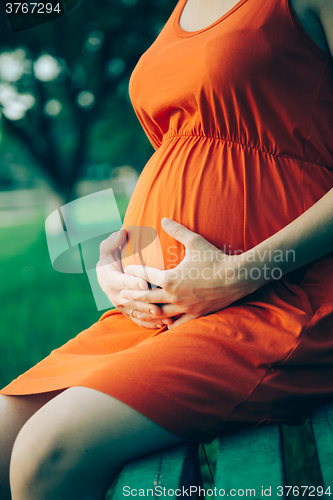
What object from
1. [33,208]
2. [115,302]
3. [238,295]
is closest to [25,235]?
[33,208]

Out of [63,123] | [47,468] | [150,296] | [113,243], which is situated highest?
[63,123]

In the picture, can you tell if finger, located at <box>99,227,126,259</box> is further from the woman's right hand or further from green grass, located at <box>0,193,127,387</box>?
green grass, located at <box>0,193,127,387</box>

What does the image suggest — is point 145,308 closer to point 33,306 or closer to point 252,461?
point 252,461

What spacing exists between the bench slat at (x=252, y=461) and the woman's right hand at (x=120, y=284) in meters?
0.28

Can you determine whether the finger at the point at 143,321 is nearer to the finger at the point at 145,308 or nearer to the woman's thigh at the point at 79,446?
the finger at the point at 145,308

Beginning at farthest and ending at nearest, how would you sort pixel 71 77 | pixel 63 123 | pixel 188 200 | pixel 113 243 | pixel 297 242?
pixel 63 123 → pixel 71 77 → pixel 113 243 → pixel 188 200 → pixel 297 242

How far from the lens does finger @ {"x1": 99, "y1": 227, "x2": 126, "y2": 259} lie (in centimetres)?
96

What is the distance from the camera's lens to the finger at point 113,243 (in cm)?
96

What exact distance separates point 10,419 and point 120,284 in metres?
0.38

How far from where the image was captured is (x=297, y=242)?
69cm

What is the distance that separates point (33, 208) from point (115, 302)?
3098 millimetres

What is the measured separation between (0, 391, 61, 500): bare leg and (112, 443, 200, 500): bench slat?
1.00ft

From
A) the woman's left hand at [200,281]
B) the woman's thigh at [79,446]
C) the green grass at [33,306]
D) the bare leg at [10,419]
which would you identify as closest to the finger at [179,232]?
the woman's left hand at [200,281]

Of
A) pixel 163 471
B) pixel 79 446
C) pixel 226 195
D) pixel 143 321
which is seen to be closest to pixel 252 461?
pixel 163 471
